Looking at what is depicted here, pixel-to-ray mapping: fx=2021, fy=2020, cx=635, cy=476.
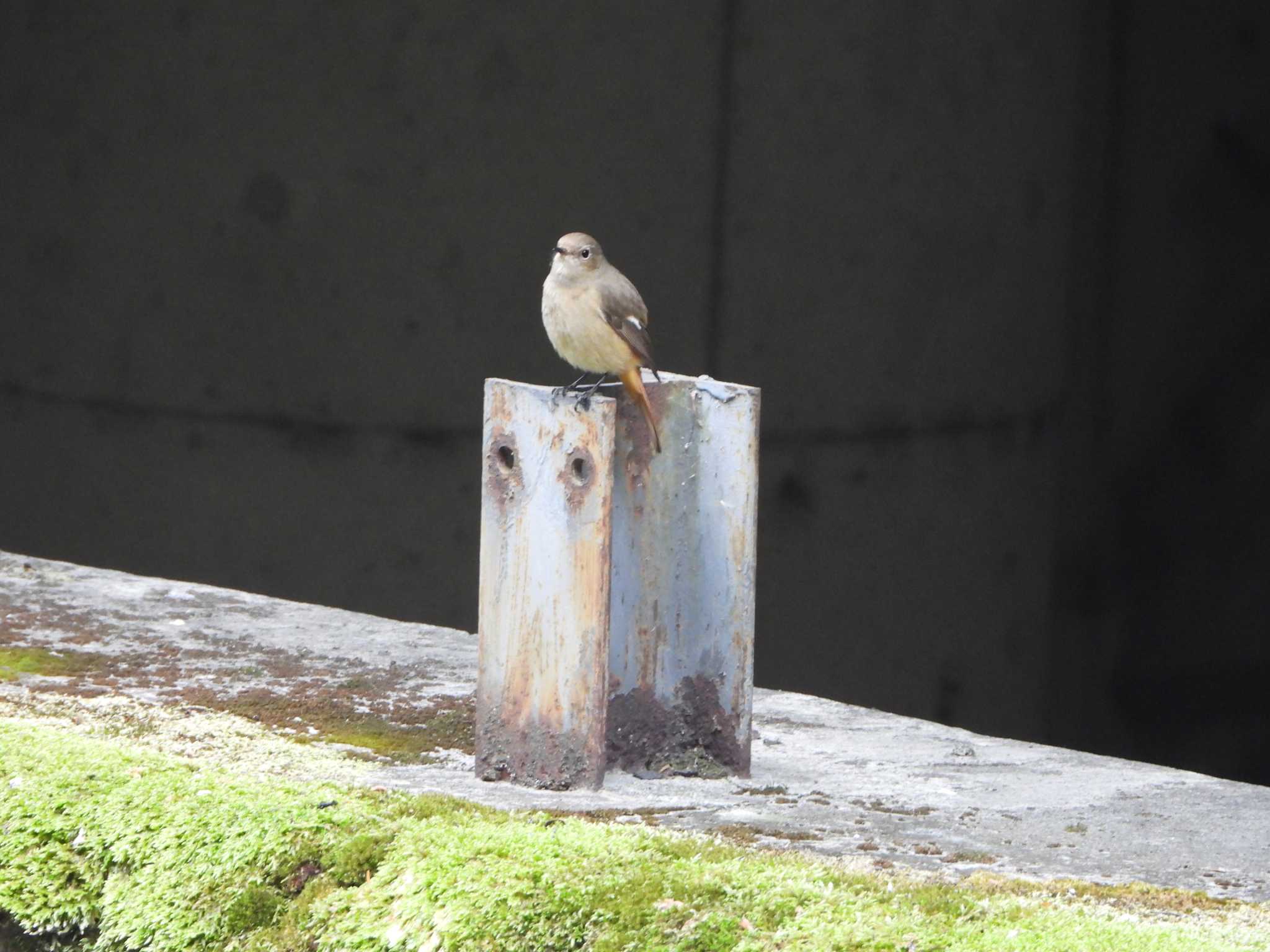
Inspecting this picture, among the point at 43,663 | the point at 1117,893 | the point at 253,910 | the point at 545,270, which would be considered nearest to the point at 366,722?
the point at 43,663

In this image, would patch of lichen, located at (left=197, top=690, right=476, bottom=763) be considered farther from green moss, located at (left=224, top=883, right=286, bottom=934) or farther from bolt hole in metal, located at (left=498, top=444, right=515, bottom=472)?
green moss, located at (left=224, top=883, right=286, bottom=934)

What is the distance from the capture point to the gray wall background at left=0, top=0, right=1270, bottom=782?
23.8 feet

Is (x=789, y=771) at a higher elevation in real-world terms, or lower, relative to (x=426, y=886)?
lower

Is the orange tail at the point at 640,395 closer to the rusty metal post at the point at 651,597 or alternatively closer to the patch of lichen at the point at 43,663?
the rusty metal post at the point at 651,597

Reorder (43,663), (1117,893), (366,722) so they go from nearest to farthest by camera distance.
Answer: (1117,893)
(366,722)
(43,663)

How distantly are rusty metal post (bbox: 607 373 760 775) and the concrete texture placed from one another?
11 centimetres

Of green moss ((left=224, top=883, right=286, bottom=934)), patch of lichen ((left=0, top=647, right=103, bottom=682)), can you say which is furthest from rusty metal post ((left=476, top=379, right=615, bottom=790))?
patch of lichen ((left=0, top=647, right=103, bottom=682))

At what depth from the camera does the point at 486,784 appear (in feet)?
13.7

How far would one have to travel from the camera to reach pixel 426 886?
118 inches

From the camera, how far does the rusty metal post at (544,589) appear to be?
4070 mm

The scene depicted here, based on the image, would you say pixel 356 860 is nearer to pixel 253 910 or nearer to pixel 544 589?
A: pixel 253 910

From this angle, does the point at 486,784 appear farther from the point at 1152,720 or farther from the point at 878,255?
A: the point at 1152,720

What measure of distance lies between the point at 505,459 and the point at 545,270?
327 centimetres

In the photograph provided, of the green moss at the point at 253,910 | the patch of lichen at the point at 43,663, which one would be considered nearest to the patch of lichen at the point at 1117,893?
the green moss at the point at 253,910
